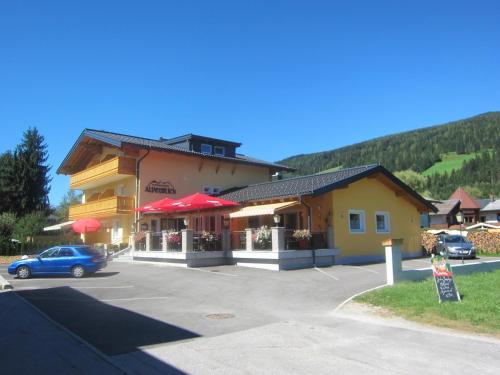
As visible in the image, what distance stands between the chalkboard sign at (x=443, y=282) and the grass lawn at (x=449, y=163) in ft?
381

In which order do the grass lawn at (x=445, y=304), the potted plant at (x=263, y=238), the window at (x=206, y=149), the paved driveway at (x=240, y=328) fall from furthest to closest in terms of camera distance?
the window at (x=206, y=149)
the potted plant at (x=263, y=238)
the grass lawn at (x=445, y=304)
the paved driveway at (x=240, y=328)

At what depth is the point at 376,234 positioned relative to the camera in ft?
80.9

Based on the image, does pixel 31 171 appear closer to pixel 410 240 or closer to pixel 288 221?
pixel 288 221

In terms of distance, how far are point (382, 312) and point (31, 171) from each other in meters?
42.7

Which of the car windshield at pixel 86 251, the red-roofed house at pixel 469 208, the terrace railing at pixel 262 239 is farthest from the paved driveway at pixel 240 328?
the red-roofed house at pixel 469 208

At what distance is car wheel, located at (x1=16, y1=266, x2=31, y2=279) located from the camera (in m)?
18.5

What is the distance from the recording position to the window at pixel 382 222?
2498 cm

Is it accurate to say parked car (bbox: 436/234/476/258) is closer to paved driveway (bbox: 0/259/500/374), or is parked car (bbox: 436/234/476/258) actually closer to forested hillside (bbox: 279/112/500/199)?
paved driveway (bbox: 0/259/500/374)

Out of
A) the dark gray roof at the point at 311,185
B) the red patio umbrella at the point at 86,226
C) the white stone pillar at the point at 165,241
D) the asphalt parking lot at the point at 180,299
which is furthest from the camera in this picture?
the red patio umbrella at the point at 86,226

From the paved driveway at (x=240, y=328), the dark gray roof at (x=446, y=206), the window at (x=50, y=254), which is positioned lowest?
the paved driveway at (x=240, y=328)

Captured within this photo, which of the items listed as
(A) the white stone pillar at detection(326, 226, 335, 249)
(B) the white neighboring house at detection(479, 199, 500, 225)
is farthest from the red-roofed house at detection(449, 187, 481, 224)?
(A) the white stone pillar at detection(326, 226, 335, 249)

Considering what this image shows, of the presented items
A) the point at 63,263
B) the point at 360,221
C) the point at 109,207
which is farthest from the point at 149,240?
Answer: the point at 360,221

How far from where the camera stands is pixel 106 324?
9148 mm

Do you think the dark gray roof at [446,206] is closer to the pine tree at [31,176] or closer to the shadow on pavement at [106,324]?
the pine tree at [31,176]
